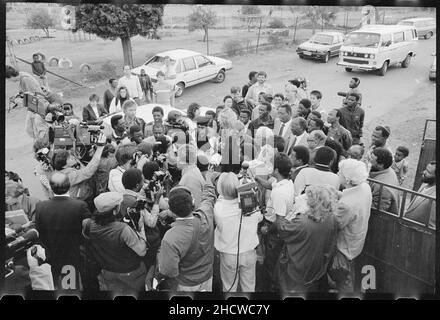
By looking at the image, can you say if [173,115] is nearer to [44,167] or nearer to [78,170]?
[78,170]

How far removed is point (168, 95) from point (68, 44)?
133 cm

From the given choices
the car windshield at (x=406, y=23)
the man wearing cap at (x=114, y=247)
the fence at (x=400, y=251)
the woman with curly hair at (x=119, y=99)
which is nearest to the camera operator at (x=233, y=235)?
the man wearing cap at (x=114, y=247)

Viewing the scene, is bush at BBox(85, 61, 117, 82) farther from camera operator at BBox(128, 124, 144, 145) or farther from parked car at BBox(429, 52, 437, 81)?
parked car at BBox(429, 52, 437, 81)

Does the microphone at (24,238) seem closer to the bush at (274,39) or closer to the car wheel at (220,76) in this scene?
the car wheel at (220,76)

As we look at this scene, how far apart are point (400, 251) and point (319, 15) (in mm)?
2202

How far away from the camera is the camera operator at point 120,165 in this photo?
378 centimetres

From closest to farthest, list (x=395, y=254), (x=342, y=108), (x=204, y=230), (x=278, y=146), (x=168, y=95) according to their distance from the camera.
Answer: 1. (x=204, y=230)
2. (x=395, y=254)
3. (x=278, y=146)
4. (x=342, y=108)
5. (x=168, y=95)

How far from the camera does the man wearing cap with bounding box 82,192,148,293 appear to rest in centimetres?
327

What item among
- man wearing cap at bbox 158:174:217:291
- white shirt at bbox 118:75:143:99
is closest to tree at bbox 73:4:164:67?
white shirt at bbox 118:75:143:99

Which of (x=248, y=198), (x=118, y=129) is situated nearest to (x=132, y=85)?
(x=118, y=129)

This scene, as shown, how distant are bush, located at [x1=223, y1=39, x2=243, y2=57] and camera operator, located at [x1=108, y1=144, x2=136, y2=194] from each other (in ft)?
4.82
